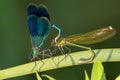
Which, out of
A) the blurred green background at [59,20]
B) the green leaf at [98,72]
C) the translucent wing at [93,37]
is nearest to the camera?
the green leaf at [98,72]

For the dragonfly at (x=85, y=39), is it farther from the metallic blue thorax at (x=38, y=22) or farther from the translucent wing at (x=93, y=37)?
the metallic blue thorax at (x=38, y=22)

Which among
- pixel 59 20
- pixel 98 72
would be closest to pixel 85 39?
pixel 98 72

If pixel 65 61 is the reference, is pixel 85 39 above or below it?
above

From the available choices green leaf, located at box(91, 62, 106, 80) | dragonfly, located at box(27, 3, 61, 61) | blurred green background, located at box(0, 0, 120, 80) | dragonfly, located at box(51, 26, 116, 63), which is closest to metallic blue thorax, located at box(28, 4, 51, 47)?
dragonfly, located at box(27, 3, 61, 61)

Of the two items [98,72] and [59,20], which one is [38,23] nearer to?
[98,72]

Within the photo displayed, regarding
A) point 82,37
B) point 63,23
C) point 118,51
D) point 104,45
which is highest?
point 63,23

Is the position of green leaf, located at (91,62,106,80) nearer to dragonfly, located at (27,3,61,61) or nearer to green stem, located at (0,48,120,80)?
green stem, located at (0,48,120,80)

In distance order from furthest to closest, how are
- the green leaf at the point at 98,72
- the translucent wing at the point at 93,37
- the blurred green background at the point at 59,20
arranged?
the blurred green background at the point at 59,20 → the translucent wing at the point at 93,37 → the green leaf at the point at 98,72

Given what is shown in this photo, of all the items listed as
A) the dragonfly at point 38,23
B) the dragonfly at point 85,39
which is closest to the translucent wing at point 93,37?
the dragonfly at point 85,39

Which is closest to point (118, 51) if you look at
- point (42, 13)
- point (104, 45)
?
point (42, 13)

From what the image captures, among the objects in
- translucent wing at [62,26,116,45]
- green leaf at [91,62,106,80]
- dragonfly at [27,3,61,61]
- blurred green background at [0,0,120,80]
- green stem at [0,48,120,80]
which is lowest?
green leaf at [91,62,106,80]

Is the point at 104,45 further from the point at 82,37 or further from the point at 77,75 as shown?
the point at 82,37
